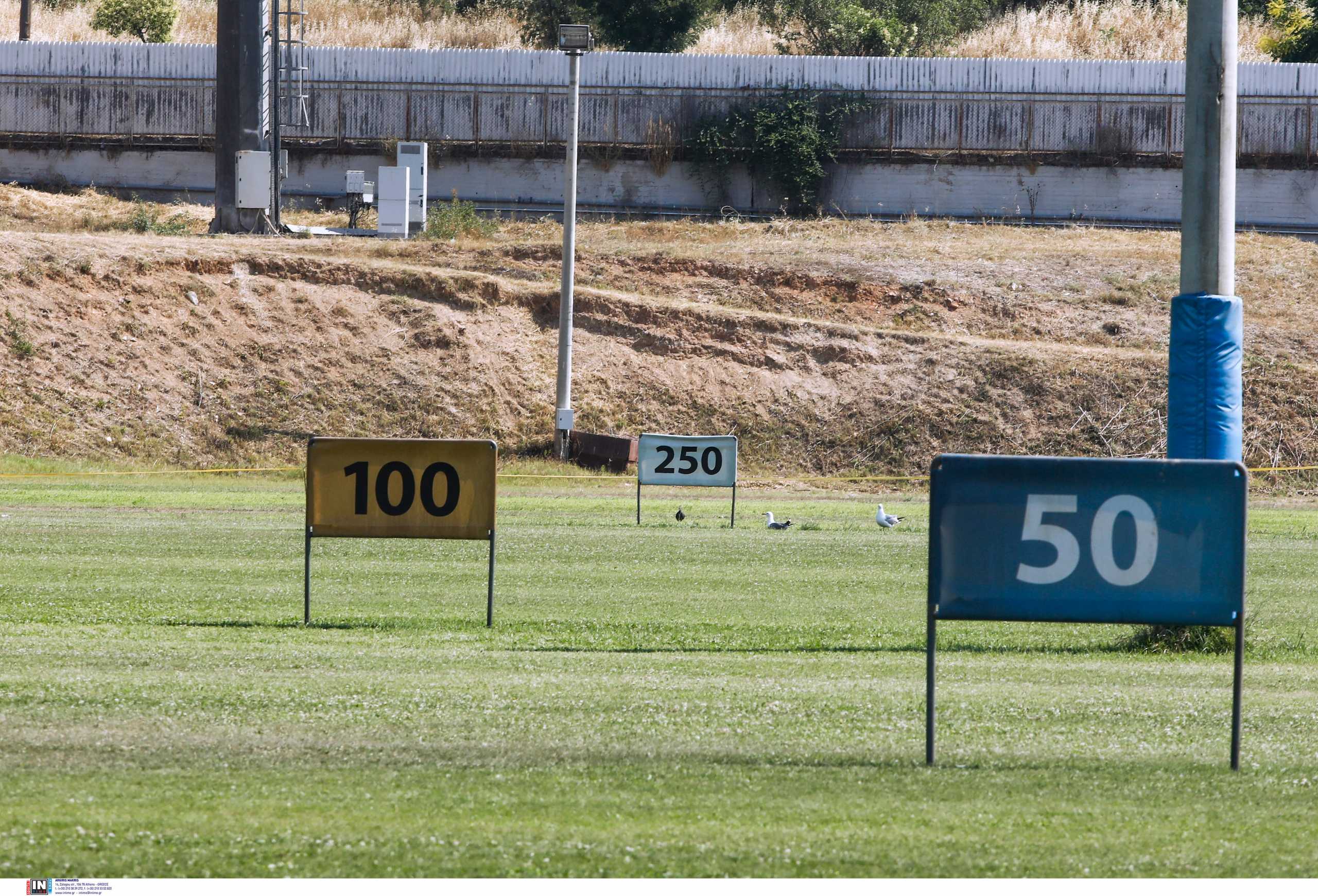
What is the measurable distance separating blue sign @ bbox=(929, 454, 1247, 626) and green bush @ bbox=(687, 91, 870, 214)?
144 feet

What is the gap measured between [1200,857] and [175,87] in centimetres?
5251

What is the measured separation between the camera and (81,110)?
52.2 metres

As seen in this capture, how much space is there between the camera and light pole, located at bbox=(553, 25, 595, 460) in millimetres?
32438

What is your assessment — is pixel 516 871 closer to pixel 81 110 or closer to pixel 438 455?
pixel 438 455

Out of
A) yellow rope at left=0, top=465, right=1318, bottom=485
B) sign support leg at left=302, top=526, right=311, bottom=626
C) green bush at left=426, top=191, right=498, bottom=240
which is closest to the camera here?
sign support leg at left=302, top=526, right=311, bottom=626

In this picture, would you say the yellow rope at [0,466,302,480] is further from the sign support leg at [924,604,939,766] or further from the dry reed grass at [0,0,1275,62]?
the dry reed grass at [0,0,1275,62]

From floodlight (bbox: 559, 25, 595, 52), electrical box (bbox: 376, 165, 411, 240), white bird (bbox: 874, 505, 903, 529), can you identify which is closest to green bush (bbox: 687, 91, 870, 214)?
electrical box (bbox: 376, 165, 411, 240)

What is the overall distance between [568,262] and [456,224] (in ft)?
45.6

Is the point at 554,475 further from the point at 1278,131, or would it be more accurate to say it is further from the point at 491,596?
the point at 1278,131

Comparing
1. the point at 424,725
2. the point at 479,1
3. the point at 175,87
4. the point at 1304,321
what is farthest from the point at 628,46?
the point at 424,725

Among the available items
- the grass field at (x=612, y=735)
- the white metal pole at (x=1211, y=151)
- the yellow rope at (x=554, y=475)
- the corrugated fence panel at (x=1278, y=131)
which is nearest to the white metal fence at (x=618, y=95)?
the corrugated fence panel at (x=1278, y=131)

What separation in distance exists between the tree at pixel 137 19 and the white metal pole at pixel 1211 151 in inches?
2313

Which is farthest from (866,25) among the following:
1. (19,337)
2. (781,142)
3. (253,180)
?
(19,337)

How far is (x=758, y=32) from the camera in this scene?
2554 inches
